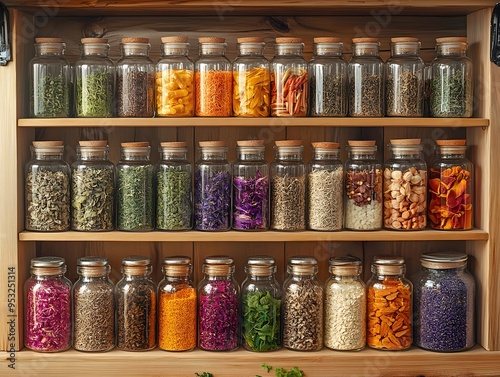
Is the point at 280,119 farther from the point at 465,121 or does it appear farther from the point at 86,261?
the point at 86,261

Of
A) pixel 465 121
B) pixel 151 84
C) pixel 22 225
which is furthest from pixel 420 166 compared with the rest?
pixel 22 225

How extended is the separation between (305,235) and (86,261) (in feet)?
2.02

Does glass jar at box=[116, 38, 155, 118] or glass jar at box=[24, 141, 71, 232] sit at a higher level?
glass jar at box=[116, 38, 155, 118]

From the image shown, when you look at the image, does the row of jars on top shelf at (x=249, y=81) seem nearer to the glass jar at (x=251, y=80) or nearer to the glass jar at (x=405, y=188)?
the glass jar at (x=251, y=80)

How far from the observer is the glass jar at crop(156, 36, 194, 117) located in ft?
7.11

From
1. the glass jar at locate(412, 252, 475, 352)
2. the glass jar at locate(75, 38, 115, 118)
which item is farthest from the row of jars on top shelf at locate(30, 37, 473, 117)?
the glass jar at locate(412, 252, 475, 352)

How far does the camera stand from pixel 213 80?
2.18 m

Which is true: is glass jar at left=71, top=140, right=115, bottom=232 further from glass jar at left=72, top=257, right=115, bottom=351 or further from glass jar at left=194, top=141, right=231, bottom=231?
glass jar at left=194, top=141, right=231, bottom=231

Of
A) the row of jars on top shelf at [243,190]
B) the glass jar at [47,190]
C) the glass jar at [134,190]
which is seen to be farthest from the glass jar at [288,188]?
the glass jar at [47,190]

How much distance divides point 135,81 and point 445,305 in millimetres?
1062

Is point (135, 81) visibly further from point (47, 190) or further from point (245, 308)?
point (245, 308)

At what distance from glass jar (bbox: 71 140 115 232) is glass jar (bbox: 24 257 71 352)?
143mm

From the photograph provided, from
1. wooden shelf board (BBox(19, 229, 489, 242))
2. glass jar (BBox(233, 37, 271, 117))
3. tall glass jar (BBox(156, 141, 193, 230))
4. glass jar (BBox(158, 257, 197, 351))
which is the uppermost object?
glass jar (BBox(233, 37, 271, 117))

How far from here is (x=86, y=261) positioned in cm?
220
